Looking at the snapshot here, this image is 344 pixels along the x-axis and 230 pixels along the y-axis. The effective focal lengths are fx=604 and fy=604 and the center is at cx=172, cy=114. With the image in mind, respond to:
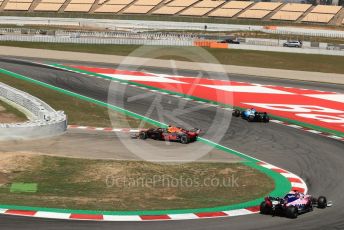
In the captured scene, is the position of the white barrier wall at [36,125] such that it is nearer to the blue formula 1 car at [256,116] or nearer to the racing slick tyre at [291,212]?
the blue formula 1 car at [256,116]

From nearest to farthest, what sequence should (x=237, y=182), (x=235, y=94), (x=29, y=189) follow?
(x=29, y=189) < (x=237, y=182) < (x=235, y=94)

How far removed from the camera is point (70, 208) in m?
15.2

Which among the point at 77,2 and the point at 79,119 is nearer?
the point at 79,119

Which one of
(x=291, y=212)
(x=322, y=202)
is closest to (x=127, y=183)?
(x=291, y=212)

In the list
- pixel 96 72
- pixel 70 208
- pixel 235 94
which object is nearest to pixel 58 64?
pixel 96 72

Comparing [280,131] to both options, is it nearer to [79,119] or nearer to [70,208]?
[79,119]

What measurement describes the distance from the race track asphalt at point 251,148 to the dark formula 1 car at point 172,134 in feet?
4.76

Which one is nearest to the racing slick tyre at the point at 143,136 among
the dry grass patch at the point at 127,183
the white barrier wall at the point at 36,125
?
the white barrier wall at the point at 36,125

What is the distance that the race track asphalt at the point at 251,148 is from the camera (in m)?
14.3

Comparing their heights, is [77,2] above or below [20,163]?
above

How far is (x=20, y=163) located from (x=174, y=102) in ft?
58.5

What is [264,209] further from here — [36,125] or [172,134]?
[36,125]

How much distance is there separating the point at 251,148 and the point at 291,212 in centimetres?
962

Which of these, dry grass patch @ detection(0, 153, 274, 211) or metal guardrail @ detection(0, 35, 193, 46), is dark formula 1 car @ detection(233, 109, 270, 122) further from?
metal guardrail @ detection(0, 35, 193, 46)
